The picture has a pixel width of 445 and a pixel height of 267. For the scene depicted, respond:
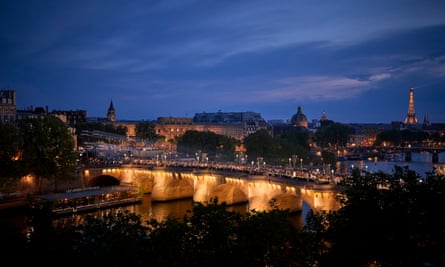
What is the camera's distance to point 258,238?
16328 millimetres

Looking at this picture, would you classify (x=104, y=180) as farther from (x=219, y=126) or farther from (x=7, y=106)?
(x=219, y=126)

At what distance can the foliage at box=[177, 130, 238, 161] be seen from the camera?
292 ft

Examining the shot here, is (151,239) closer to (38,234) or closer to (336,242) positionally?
(38,234)

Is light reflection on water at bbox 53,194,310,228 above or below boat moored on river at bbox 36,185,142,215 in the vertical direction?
below

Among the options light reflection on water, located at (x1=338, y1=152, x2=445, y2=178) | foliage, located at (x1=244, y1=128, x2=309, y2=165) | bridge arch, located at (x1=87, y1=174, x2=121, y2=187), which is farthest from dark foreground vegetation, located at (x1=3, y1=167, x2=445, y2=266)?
foliage, located at (x1=244, y1=128, x2=309, y2=165)

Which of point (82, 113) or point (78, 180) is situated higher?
point (82, 113)

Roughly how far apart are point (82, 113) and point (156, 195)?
296 ft

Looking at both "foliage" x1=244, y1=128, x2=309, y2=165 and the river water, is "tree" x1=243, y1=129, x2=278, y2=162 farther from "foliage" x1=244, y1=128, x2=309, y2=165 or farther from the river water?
the river water

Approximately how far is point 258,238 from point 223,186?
33600 millimetres

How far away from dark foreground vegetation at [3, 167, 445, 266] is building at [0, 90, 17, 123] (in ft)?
195

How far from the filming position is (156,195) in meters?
54.4

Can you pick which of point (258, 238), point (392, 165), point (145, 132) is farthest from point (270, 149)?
point (258, 238)

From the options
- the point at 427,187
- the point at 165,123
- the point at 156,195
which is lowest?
the point at 156,195

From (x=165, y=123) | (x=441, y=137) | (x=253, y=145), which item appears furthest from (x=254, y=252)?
(x=441, y=137)
